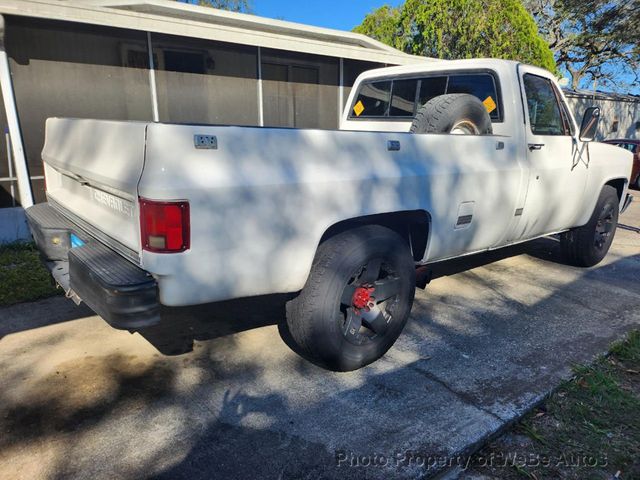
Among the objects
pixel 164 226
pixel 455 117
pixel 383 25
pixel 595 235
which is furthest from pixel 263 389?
pixel 383 25

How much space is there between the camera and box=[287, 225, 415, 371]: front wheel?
2895 millimetres

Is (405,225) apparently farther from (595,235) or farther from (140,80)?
(140,80)

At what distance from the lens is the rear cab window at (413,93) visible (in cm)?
415

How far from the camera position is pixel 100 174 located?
2668mm

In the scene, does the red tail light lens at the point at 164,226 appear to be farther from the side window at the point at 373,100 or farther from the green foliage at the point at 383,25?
the green foliage at the point at 383,25

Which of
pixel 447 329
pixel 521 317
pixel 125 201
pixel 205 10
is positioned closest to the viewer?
pixel 125 201

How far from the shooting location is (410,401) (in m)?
2.95

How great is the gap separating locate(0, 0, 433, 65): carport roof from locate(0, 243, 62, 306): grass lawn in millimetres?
2801

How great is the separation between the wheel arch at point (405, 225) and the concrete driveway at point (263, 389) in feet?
2.52

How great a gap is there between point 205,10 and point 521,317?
7054mm

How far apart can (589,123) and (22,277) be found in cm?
573

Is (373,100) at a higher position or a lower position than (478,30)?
lower

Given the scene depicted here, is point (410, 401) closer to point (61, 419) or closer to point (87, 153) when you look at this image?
Result: point (61, 419)

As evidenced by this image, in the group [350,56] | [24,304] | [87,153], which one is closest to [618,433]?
[87,153]
